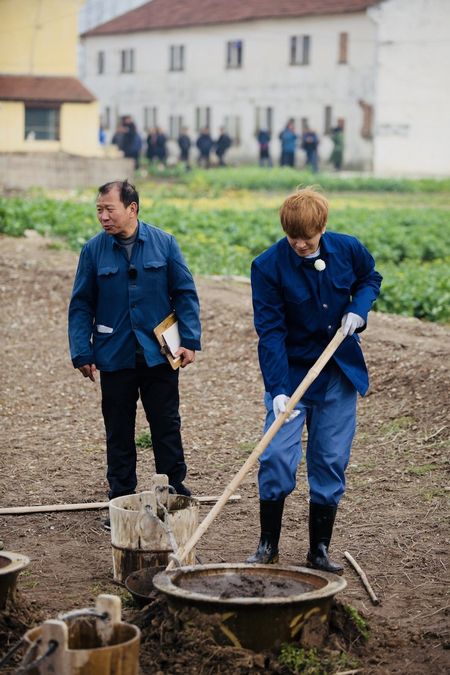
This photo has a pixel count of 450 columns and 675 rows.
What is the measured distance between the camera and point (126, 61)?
67.0m

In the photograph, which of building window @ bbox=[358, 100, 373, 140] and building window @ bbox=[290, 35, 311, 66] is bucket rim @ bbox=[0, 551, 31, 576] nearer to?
building window @ bbox=[358, 100, 373, 140]

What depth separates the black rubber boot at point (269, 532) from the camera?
6156mm

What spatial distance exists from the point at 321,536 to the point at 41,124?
35949 mm

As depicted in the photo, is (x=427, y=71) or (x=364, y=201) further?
(x=427, y=71)

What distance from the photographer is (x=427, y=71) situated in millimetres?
54688

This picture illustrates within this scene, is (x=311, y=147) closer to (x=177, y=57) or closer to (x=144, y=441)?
(x=177, y=57)

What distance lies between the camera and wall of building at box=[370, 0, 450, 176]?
54.3m

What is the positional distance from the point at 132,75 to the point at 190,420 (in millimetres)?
58320

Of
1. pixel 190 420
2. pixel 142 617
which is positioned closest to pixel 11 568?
pixel 142 617

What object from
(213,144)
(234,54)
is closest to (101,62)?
(234,54)

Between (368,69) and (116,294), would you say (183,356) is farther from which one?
(368,69)

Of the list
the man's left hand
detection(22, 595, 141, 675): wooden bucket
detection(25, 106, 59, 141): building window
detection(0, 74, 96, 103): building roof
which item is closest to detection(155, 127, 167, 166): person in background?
detection(0, 74, 96, 103): building roof

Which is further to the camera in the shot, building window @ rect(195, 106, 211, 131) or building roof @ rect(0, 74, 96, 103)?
building window @ rect(195, 106, 211, 131)

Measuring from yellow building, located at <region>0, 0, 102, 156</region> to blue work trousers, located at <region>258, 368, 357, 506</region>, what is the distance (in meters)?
33.9
